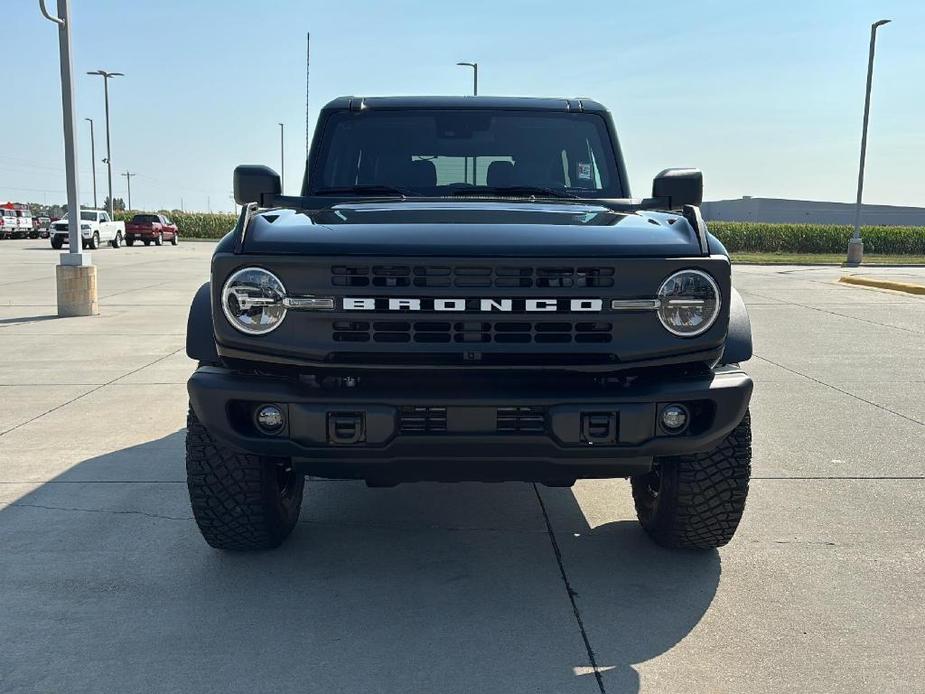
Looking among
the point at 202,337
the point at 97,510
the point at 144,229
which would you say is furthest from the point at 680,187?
the point at 144,229

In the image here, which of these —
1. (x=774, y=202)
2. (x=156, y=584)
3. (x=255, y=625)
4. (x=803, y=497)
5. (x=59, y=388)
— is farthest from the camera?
(x=774, y=202)

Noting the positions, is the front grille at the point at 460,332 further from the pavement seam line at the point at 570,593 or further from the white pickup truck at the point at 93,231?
the white pickup truck at the point at 93,231

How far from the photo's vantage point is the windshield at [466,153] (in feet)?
14.4

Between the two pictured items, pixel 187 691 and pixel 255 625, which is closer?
pixel 187 691

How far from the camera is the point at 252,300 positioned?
9.75 feet

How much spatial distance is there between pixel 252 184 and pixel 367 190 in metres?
0.53

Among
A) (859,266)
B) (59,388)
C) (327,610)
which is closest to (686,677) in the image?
(327,610)

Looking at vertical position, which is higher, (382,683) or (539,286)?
(539,286)

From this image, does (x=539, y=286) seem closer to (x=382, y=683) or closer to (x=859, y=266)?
(x=382, y=683)

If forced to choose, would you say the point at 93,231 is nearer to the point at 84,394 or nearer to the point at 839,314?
the point at 839,314

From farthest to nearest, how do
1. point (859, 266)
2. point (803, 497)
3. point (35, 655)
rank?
1. point (859, 266)
2. point (803, 497)
3. point (35, 655)

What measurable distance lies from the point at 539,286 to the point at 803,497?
7.91 feet

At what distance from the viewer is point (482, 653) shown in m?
2.88

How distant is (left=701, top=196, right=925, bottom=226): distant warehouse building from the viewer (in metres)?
71.2
